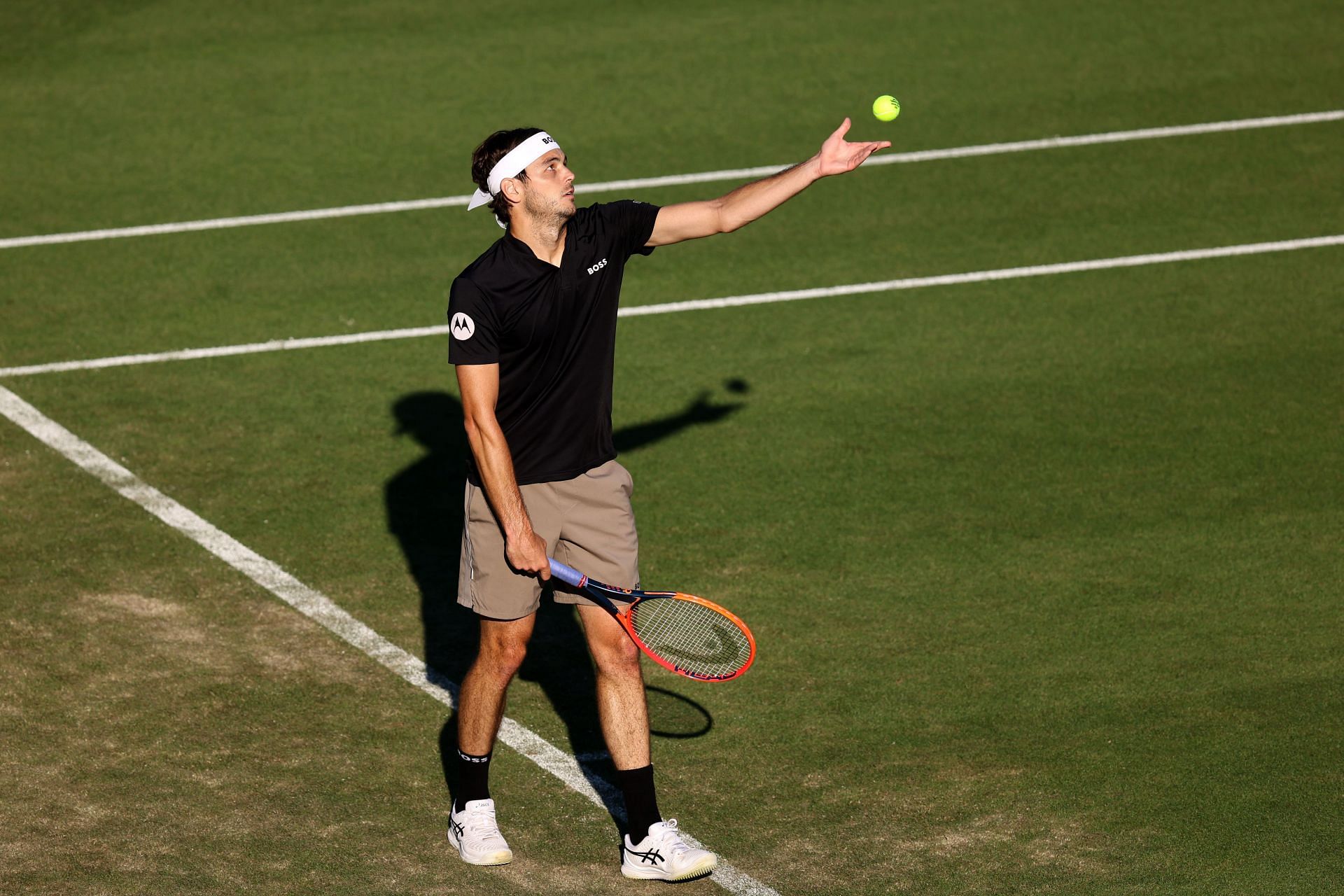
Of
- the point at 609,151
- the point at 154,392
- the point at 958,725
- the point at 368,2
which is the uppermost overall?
the point at 368,2

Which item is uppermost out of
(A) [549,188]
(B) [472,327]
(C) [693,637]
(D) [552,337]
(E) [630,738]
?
(A) [549,188]

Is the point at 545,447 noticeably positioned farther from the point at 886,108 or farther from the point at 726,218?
the point at 886,108

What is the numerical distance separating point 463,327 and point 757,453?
14.7 feet

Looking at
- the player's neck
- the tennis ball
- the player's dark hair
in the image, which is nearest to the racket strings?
the player's neck

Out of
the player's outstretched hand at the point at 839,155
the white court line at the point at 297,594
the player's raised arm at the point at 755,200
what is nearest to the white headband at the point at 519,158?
the player's raised arm at the point at 755,200

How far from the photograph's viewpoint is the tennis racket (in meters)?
7.19

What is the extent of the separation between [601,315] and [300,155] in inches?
382

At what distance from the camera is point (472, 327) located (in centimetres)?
690

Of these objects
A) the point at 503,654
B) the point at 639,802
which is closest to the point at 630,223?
the point at 503,654

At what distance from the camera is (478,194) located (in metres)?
7.23

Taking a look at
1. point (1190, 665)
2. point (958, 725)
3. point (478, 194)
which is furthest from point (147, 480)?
point (1190, 665)

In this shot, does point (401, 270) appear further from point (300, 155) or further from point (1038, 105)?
point (1038, 105)

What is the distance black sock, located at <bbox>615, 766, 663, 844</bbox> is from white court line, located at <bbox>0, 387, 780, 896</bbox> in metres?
0.27

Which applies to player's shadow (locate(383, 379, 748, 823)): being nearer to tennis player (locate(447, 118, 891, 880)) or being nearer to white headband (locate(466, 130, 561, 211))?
tennis player (locate(447, 118, 891, 880))
